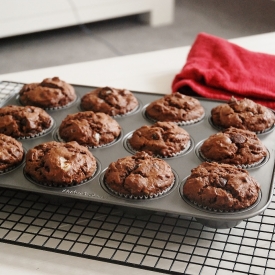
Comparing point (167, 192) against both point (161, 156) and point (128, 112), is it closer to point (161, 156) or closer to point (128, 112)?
point (161, 156)

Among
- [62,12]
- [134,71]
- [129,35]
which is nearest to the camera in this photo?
[134,71]

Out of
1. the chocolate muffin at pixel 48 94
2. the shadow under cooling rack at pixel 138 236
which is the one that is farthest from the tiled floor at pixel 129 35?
the shadow under cooling rack at pixel 138 236

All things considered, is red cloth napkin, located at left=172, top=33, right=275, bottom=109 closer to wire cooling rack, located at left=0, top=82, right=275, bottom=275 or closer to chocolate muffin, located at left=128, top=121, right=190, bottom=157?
chocolate muffin, located at left=128, top=121, right=190, bottom=157

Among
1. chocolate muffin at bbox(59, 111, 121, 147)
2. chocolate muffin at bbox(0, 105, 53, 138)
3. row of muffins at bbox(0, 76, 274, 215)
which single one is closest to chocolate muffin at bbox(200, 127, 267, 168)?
row of muffins at bbox(0, 76, 274, 215)

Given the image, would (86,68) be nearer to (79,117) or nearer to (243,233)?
(79,117)

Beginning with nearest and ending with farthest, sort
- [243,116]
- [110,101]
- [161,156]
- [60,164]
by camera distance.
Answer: [60,164], [161,156], [243,116], [110,101]

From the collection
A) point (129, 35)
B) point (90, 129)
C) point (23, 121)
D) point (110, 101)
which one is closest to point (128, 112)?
point (110, 101)

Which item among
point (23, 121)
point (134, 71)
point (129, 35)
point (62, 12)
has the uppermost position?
point (23, 121)
